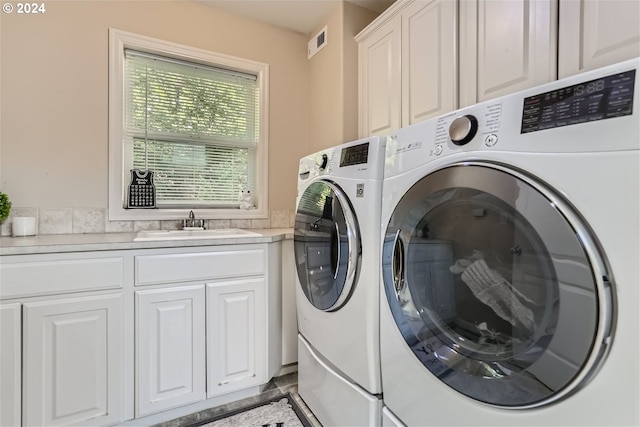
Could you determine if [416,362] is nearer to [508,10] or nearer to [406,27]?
[508,10]

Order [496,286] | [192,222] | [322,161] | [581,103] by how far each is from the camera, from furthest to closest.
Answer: [192,222]
[322,161]
[496,286]
[581,103]

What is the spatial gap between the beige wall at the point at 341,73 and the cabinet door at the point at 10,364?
183 cm

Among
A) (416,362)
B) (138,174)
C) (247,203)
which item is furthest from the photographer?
(247,203)

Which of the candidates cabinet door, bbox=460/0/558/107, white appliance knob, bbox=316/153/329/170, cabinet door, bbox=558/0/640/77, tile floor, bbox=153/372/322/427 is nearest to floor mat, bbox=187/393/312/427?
tile floor, bbox=153/372/322/427

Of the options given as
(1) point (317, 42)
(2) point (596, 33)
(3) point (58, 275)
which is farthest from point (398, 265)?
(1) point (317, 42)

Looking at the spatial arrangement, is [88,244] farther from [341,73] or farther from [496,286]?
[341,73]

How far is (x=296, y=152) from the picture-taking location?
2.46m

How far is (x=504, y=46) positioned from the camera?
1.21m

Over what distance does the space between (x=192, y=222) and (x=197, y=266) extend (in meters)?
0.59

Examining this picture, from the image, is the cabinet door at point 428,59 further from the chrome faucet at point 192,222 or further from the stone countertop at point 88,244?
the chrome faucet at point 192,222

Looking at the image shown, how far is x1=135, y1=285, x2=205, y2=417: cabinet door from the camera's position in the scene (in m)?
1.44

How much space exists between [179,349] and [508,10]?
204cm

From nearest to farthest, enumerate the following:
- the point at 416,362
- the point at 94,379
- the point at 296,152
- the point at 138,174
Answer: the point at 416,362 → the point at 94,379 → the point at 138,174 → the point at 296,152

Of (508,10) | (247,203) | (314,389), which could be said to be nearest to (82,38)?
(247,203)
